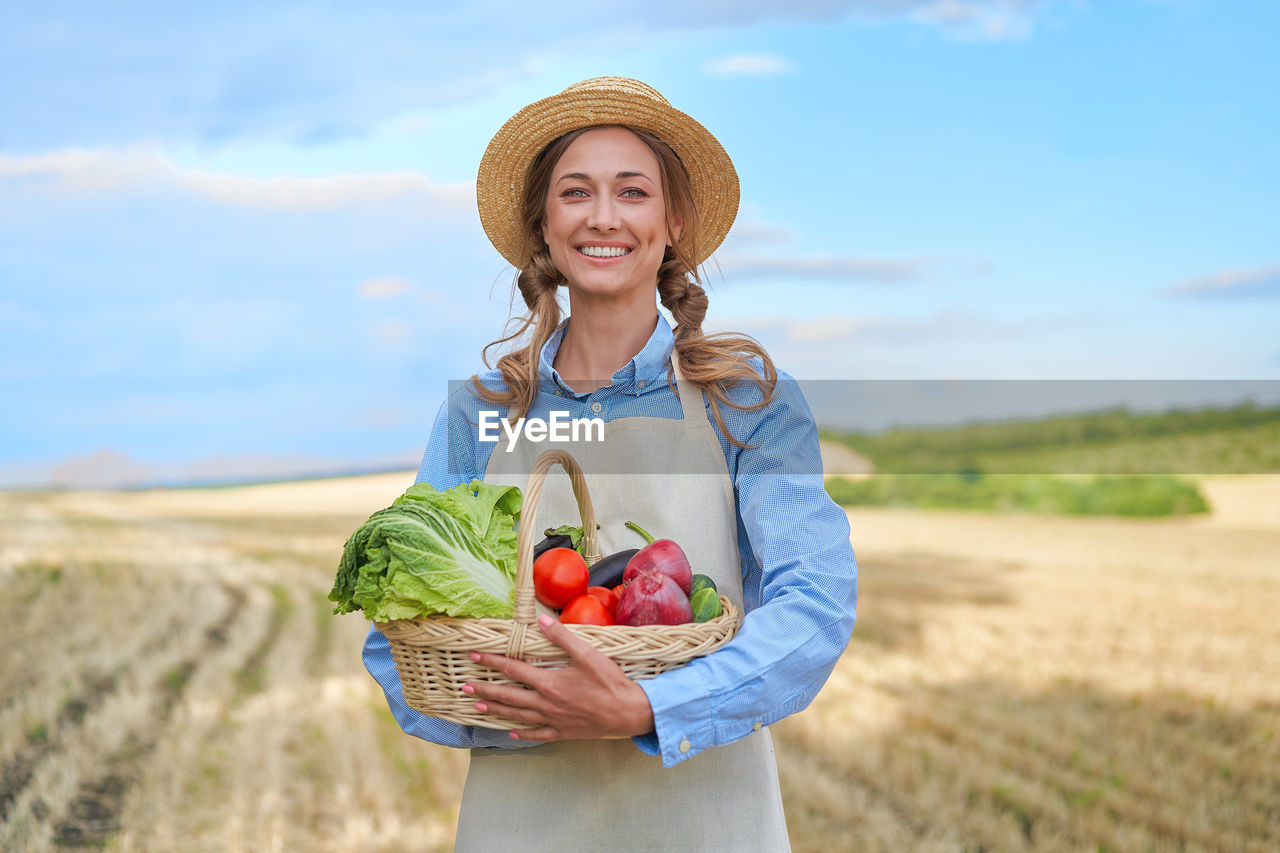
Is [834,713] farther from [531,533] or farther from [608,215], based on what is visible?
[531,533]

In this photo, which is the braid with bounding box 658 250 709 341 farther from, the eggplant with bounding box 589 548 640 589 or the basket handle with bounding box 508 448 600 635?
the eggplant with bounding box 589 548 640 589

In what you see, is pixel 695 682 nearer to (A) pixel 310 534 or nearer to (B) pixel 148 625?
(B) pixel 148 625

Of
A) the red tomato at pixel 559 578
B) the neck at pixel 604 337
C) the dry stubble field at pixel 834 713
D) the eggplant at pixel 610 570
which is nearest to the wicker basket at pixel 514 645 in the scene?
the red tomato at pixel 559 578

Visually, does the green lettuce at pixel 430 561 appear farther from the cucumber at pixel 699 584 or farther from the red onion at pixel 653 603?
the cucumber at pixel 699 584

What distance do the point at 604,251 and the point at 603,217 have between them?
0.26ft

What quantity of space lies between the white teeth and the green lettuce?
1.96 ft

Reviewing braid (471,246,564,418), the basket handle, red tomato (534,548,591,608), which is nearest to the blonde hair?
braid (471,246,564,418)

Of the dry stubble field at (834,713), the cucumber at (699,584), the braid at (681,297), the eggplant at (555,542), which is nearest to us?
the cucumber at (699,584)

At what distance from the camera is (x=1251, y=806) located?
5.10 meters

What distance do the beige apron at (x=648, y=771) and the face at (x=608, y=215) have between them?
296 mm

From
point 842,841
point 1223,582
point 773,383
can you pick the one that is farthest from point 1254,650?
point 773,383

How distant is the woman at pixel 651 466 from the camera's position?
6.40ft

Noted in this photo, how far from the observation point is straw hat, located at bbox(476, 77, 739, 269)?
2328 millimetres

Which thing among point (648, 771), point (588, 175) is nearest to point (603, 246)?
point (588, 175)
